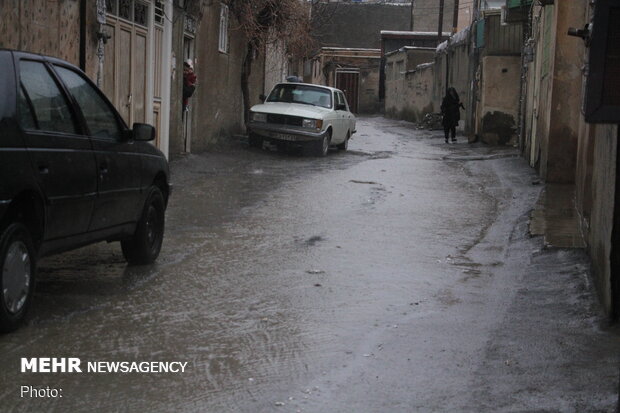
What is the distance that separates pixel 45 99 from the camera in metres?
6.07

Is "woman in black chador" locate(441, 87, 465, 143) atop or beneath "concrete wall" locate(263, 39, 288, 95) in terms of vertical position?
beneath

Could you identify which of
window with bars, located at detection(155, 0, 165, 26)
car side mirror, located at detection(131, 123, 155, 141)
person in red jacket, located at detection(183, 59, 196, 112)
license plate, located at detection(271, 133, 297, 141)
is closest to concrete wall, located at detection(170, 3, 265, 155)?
person in red jacket, located at detection(183, 59, 196, 112)

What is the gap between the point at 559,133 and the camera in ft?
48.0

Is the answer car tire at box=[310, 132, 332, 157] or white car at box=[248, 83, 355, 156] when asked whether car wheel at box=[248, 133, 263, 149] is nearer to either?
white car at box=[248, 83, 355, 156]

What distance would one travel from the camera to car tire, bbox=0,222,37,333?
529cm

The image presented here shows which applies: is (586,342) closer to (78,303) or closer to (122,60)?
(78,303)

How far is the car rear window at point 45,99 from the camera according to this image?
586 cm

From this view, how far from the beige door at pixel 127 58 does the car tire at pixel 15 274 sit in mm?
8371

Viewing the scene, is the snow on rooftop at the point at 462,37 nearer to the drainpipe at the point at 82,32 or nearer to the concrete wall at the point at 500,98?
the concrete wall at the point at 500,98

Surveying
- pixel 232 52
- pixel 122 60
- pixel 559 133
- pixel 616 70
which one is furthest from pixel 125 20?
pixel 616 70

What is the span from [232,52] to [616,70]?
20.3 metres

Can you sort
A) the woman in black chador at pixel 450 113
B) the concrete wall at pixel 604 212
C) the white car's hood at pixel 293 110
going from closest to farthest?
1. the concrete wall at pixel 604 212
2. the white car's hood at pixel 293 110
3. the woman in black chador at pixel 450 113

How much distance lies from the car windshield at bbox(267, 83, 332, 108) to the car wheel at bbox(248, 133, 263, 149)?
45.1 inches

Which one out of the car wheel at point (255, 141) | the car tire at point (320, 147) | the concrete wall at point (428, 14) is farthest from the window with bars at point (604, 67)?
the concrete wall at point (428, 14)
